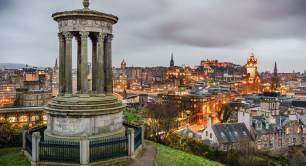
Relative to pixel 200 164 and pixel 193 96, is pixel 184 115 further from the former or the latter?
pixel 200 164

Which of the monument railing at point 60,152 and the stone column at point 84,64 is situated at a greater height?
the stone column at point 84,64

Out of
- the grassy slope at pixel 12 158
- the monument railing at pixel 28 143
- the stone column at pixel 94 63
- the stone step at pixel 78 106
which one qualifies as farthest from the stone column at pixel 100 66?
the grassy slope at pixel 12 158

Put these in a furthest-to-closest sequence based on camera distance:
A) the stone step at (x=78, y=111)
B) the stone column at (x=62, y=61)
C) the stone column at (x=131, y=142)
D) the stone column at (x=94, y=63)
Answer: the stone column at (x=94, y=63) < the stone column at (x=62, y=61) < the stone step at (x=78, y=111) < the stone column at (x=131, y=142)

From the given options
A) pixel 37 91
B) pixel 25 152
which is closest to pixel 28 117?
pixel 37 91

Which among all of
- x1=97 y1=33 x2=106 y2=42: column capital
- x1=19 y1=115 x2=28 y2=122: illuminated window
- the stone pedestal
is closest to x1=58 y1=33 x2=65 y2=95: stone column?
the stone pedestal

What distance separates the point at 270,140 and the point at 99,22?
47618 mm

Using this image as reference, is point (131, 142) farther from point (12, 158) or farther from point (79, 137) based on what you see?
point (12, 158)

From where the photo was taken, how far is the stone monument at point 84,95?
1702 centimetres

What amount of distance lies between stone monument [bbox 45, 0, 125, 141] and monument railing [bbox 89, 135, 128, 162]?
1423 mm

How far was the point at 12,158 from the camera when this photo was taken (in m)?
17.6

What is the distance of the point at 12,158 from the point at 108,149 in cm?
577

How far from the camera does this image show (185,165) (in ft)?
57.8

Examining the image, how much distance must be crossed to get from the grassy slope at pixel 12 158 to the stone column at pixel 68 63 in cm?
409

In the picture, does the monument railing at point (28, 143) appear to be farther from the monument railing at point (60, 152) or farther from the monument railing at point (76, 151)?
the monument railing at point (60, 152)
